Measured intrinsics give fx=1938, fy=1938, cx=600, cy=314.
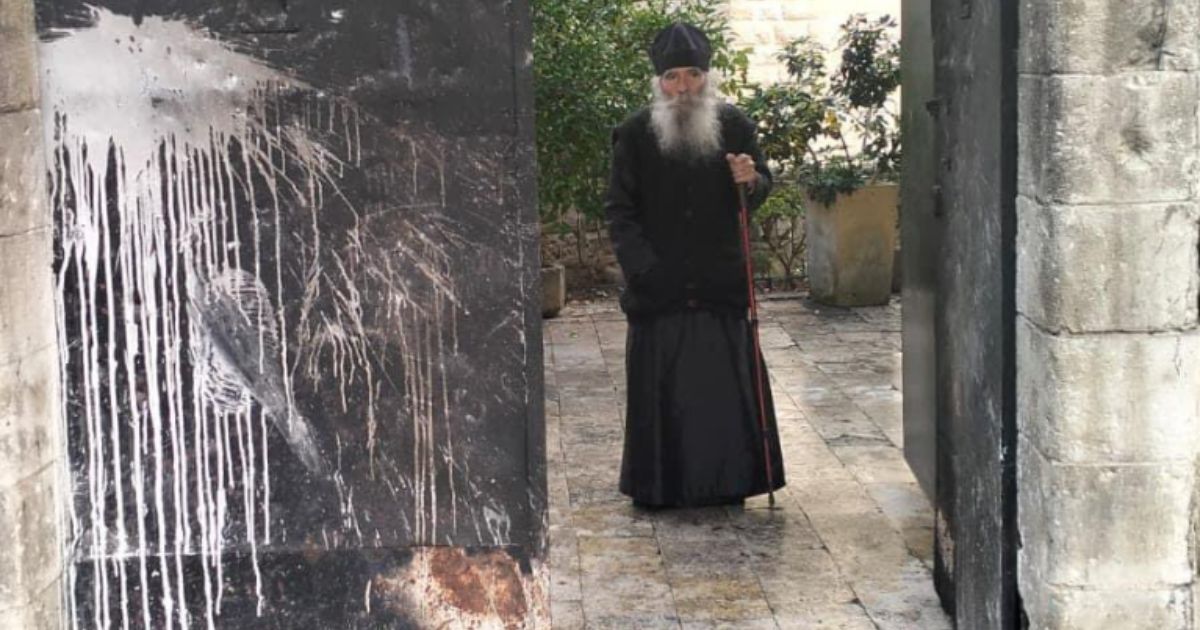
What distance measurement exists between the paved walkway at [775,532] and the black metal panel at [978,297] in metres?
0.59

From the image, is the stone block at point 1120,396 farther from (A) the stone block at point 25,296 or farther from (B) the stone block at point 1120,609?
(A) the stone block at point 25,296

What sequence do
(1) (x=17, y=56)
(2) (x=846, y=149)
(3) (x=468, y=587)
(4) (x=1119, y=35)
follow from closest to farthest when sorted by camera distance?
1. (4) (x=1119, y=35)
2. (1) (x=17, y=56)
3. (3) (x=468, y=587)
4. (2) (x=846, y=149)

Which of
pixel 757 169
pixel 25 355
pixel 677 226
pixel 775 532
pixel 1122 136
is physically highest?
pixel 1122 136

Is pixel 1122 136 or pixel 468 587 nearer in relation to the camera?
pixel 1122 136

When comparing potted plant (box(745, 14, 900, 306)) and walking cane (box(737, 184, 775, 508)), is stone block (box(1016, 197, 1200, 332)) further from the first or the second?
potted plant (box(745, 14, 900, 306))

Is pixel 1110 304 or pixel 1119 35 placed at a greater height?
pixel 1119 35

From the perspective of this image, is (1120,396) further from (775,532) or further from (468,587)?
(775,532)

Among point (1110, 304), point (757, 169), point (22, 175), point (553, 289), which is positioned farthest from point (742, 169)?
point (553, 289)

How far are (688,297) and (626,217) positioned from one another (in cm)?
38

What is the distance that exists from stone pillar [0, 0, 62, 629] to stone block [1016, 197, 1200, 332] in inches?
93.6

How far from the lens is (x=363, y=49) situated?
4.70 meters

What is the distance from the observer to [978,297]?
198 inches

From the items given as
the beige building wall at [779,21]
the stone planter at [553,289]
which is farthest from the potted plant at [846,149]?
the stone planter at [553,289]

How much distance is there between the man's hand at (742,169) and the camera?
711 cm
